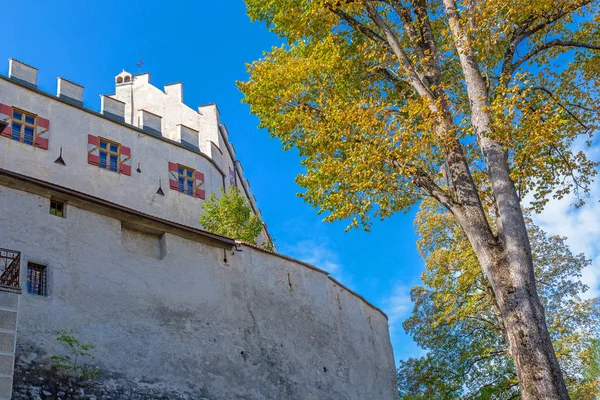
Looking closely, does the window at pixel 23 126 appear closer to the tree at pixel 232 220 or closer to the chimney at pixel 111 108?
the chimney at pixel 111 108

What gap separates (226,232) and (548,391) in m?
13.9

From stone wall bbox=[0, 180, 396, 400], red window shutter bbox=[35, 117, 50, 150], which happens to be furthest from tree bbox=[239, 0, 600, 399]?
red window shutter bbox=[35, 117, 50, 150]

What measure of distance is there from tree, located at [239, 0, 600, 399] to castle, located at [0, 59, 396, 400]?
4.60 metres

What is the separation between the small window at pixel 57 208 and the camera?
1568 centimetres

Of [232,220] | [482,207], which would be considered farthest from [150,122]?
[482,207]

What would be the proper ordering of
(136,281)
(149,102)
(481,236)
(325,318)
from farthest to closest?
1. (149,102)
2. (325,318)
3. (136,281)
4. (481,236)

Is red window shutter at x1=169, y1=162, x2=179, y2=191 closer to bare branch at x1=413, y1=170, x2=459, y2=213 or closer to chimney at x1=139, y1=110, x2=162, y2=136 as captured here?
chimney at x1=139, y1=110, x2=162, y2=136

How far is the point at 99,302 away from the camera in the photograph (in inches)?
603

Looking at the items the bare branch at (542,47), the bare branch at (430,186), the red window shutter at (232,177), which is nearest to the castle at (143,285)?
the red window shutter at (232,177)

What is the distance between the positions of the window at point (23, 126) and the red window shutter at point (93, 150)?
1.98 m

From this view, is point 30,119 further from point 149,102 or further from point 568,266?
point 568,266

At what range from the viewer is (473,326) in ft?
78.4

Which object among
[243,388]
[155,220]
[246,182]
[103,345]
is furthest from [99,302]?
[246,182]

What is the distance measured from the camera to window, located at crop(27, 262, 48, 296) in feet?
47.0
